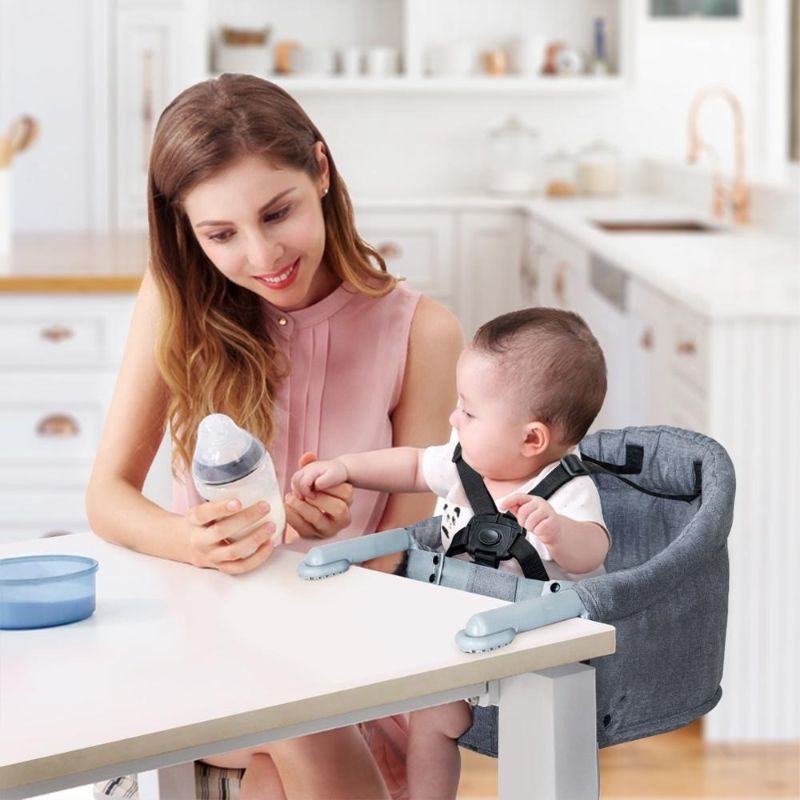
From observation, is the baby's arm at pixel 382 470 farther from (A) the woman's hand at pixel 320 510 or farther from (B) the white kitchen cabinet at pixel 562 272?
(B) the white kitchen cabinet at pixel 562 272

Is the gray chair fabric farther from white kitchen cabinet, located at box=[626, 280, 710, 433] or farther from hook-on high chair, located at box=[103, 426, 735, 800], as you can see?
white kitchen cabinet, located at box=[626, 280, 710, 433]

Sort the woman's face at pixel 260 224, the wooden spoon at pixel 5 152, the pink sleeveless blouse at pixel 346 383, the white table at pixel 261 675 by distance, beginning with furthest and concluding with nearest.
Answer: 1. the wooden spoon at pixel 5 152
2. the pink sleeveless blouse at pixel 346 383
3. the woman's face at pixel 260 224
4. the white table at pixel 261 675

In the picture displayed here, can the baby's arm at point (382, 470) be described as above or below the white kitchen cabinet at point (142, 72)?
below

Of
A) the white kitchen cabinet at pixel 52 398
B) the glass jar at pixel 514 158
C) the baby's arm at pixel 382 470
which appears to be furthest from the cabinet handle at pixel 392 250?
the baby's arm at pixel 382 470

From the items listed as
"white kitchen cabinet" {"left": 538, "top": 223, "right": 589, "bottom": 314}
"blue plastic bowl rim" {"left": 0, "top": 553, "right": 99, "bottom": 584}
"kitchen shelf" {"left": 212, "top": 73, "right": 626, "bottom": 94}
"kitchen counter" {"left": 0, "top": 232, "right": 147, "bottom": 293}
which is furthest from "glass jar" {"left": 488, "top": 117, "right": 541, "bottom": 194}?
"blue plastic bowl rim" {"left": 0, "top": 553, "right": 99, "bottom": 584}

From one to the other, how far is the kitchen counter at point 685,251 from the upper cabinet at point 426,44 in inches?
19.1

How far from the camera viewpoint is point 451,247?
5.89m

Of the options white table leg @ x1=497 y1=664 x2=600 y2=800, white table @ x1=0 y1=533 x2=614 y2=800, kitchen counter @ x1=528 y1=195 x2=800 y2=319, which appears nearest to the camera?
white table @ x1=0 y1=533 x2=614 y2=800

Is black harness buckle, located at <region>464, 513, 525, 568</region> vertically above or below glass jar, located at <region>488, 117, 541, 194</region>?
below

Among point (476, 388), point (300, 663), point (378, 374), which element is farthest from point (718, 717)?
point (300, 663)

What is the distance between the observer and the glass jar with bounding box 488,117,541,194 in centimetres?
604

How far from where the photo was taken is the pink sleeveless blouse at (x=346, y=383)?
1.79 m

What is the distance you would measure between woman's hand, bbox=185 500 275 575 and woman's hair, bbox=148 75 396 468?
1.19 feet

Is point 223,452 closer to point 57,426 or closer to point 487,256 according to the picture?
point 57,426
